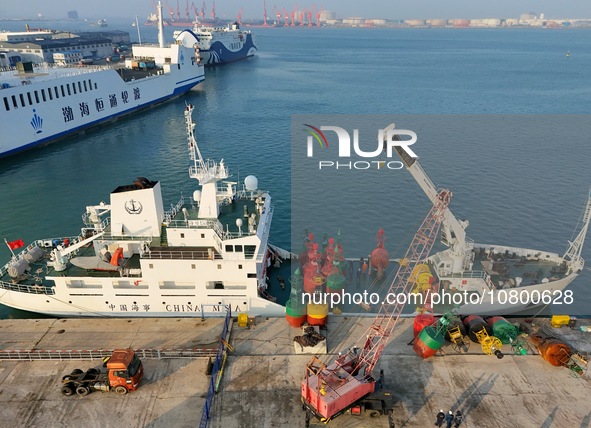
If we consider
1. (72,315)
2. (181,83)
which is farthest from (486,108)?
(72,315)

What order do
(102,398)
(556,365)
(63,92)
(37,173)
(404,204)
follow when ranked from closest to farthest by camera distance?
(102,398)
(556,365)
(404,204)
(37,173)
(63,92)

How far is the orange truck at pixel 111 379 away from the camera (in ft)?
60.1

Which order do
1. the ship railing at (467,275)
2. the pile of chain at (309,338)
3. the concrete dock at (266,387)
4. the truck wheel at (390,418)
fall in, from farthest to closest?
the ship railing at (467,275)
the pile of chain at (309,338)
the concrete dock at (266,387)
the truck wheel at (390,418)

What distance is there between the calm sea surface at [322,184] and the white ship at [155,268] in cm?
393

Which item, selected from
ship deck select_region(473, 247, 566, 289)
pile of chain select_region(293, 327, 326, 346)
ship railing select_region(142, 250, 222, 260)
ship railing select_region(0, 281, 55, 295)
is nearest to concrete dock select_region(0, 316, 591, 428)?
pile of chain select_region(293, 327, 326, 346)

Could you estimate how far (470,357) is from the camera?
68.6ft

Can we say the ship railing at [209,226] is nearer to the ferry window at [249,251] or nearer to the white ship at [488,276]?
the ferry window at [249,251]

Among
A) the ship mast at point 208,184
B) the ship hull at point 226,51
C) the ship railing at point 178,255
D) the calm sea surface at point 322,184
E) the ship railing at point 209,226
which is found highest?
the ship hull at point 226,51

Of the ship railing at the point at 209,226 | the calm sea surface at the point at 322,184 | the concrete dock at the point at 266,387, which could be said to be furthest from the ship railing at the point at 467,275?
the ship railing at the point at 209,226

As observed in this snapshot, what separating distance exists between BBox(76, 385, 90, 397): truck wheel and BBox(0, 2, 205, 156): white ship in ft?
164

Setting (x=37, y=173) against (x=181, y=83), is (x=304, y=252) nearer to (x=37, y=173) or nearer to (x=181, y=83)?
(x=37, y=173)

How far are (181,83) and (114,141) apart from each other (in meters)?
35.8

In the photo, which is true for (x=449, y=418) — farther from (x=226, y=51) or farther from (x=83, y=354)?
(x=226, y=51)

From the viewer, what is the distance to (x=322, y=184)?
1868 inches
